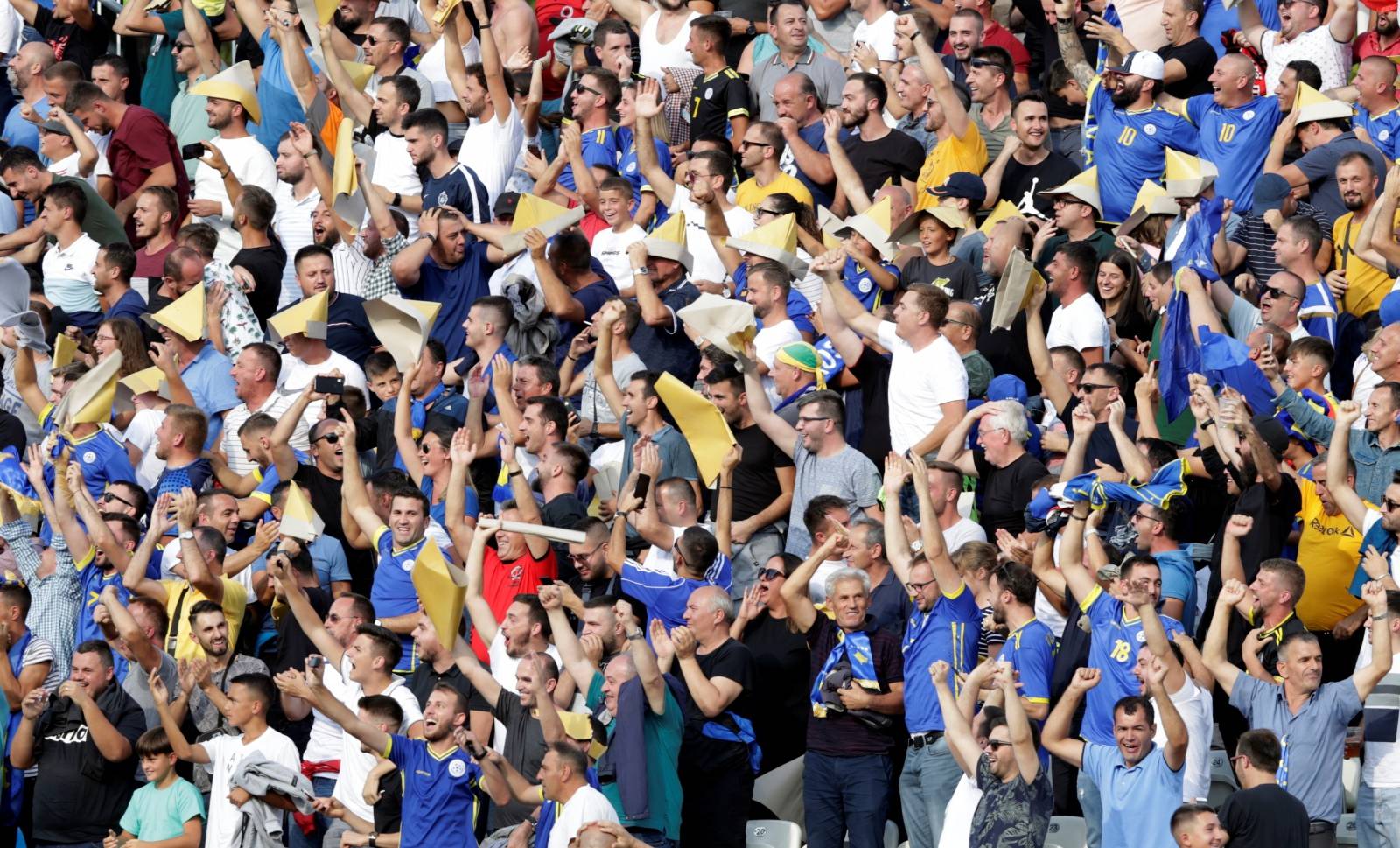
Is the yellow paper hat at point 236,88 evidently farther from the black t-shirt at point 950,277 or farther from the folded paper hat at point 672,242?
the black t-shirt at point 950,277

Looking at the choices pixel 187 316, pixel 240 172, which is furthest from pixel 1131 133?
pixel 240 172

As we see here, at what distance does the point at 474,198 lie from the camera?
1444cm

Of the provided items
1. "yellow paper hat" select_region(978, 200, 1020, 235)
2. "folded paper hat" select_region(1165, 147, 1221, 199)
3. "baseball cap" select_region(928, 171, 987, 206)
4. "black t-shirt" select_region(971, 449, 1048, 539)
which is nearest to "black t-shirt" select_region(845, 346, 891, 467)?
"black t-shirt" select_region(971, 449, 1048, 539)

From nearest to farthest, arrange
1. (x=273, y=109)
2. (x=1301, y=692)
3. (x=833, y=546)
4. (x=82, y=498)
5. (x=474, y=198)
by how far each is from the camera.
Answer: (x=1301, y=692) < (x=833, y=546) < (x=82, y=498) < (x=474, y=198) < (x=273, y=109)

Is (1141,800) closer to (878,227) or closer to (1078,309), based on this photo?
(1078,309)

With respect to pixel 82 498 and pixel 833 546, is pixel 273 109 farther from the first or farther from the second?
pixel 833 546

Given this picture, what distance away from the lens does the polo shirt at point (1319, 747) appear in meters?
9.91

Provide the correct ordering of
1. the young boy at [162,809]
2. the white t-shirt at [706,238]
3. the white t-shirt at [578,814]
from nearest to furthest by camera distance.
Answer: the white t-shirt at [578,814]
the young boy at [162,809]
the white t-shirt at [706,238]

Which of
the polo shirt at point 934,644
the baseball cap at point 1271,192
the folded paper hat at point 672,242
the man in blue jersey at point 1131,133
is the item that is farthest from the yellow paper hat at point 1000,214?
the polo shirt at point 934,644

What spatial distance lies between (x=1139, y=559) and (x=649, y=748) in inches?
83.9

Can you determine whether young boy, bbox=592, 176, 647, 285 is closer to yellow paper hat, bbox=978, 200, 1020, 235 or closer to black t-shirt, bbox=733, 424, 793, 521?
yellow paper hat, bbox=978, 200, 1020, 235

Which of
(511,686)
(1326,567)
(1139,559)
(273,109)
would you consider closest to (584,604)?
(511,686)

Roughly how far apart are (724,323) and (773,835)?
2712mm

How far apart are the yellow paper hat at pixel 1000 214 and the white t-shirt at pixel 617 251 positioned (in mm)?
1895
